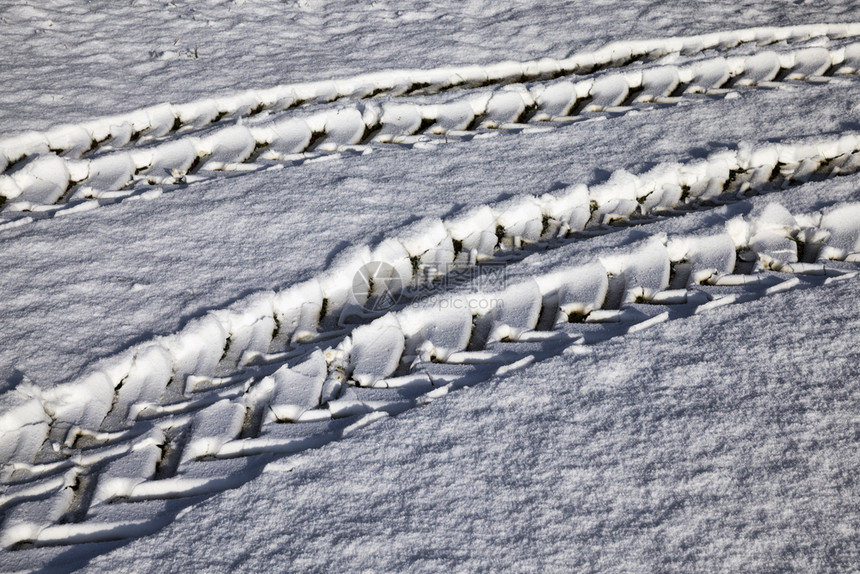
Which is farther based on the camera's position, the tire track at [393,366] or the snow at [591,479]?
the tire track at [393,366]

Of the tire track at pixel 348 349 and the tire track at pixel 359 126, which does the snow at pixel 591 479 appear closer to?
the tire track at pixel 348 349

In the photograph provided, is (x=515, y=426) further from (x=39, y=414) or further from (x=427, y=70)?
(x=427, y=70)

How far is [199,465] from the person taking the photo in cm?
164

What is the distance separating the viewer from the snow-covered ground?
4.79ft

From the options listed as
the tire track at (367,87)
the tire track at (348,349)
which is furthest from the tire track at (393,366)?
the tire track at (367,87)

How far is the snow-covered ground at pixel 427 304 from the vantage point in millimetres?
1460

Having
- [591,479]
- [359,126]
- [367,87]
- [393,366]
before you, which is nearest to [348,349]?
[393,366]
